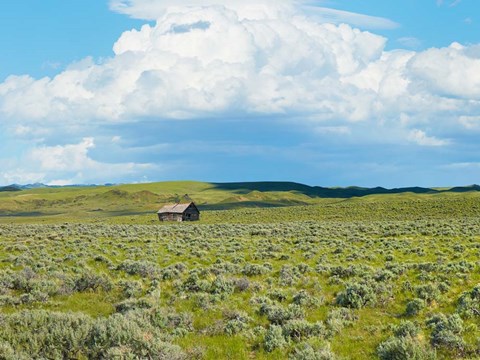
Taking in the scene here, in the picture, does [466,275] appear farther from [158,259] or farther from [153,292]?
[158,259]

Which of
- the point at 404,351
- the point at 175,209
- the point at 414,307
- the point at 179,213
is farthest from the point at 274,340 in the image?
the point at 175,209

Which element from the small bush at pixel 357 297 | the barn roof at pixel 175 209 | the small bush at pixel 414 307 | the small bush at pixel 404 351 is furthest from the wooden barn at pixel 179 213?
the small bush at pixel 404 351

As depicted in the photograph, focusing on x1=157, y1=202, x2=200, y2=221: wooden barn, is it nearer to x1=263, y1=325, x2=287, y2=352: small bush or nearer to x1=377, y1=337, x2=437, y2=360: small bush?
x1=263, y1=325, x2=287, y2=352: small bush

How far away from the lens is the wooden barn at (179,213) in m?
88.3

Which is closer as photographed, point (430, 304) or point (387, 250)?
point (430, 304)

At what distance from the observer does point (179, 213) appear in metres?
88.2

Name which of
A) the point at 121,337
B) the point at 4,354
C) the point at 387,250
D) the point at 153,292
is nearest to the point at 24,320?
the point at 4,354

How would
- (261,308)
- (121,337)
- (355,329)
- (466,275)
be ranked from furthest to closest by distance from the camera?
(466,275)
(261,308)
(355,329)
(121,337)

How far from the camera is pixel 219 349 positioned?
462 inches

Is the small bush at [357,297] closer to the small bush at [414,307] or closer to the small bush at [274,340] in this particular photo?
the small bush at [414,307]

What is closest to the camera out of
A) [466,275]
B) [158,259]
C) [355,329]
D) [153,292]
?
[355,329]

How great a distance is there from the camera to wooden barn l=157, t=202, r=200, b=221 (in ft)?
290

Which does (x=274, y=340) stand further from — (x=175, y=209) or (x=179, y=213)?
(x=175, y=209)

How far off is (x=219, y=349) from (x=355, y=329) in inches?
157
